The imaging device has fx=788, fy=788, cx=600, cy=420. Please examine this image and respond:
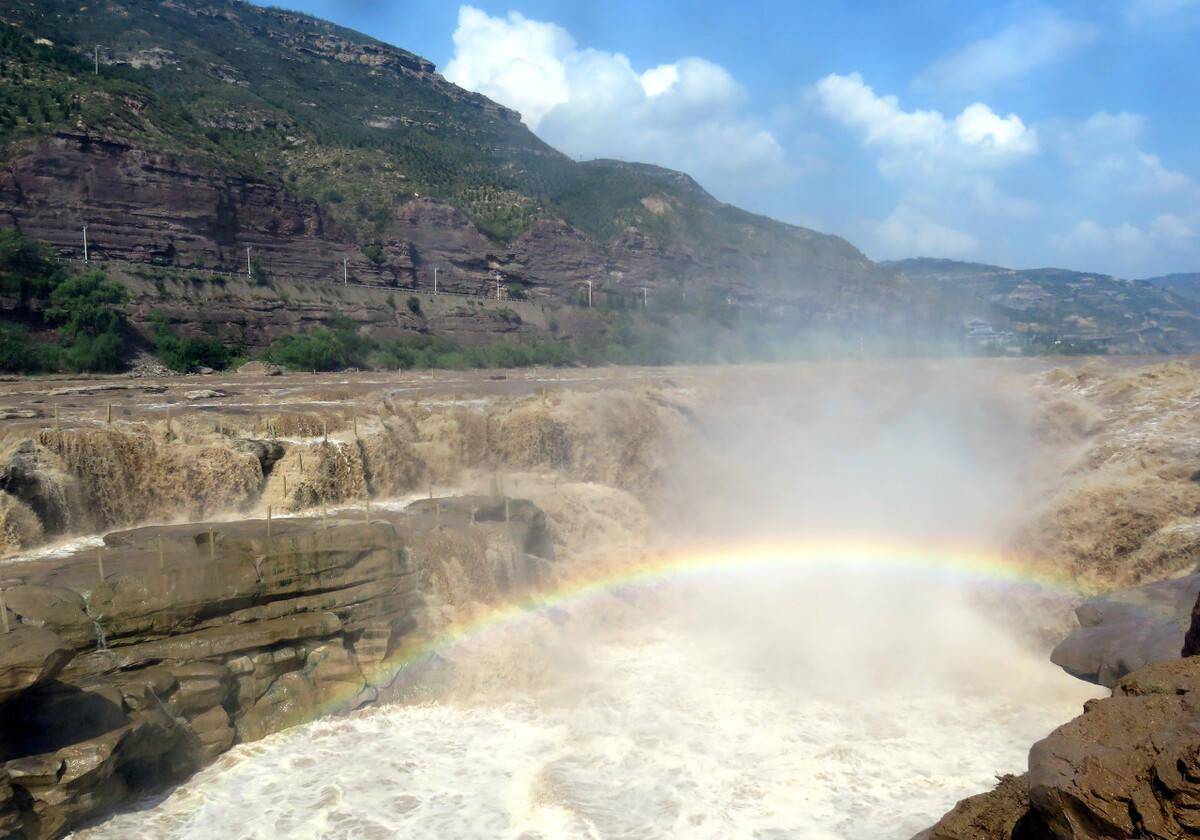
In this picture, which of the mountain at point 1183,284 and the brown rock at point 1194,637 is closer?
the brown rock at point 1194,637

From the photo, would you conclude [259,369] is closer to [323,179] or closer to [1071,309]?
[323,179]

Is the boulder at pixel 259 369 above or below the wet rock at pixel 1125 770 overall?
below

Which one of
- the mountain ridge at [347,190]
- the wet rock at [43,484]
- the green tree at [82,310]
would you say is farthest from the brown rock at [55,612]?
the mountain ridge at [347,190]

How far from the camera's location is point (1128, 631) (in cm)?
962

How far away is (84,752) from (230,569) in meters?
2.77

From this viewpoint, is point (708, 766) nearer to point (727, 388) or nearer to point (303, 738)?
point (303, 738)

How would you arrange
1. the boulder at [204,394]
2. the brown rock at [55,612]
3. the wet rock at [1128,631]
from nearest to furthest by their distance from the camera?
the brown rock at [55,612], the wet rock at [1128,631], the boulder at [204,394]

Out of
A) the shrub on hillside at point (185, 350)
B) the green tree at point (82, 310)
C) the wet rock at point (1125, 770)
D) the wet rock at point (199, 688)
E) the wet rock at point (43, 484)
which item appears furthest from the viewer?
the shrub on hillside at point (185, 350)

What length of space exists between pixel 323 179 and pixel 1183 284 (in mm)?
121360

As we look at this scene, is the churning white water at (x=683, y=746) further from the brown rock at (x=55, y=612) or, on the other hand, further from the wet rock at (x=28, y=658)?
the brown rock at (x=55, y=612)

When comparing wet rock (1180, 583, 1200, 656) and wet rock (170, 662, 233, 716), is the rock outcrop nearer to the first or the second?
wet rock (1180, 583, 1200, 656)

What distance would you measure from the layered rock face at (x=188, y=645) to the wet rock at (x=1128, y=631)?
8733 millimetres

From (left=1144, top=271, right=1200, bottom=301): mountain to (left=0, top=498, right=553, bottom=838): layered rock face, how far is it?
11543cm

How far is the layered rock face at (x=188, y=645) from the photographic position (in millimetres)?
7652
